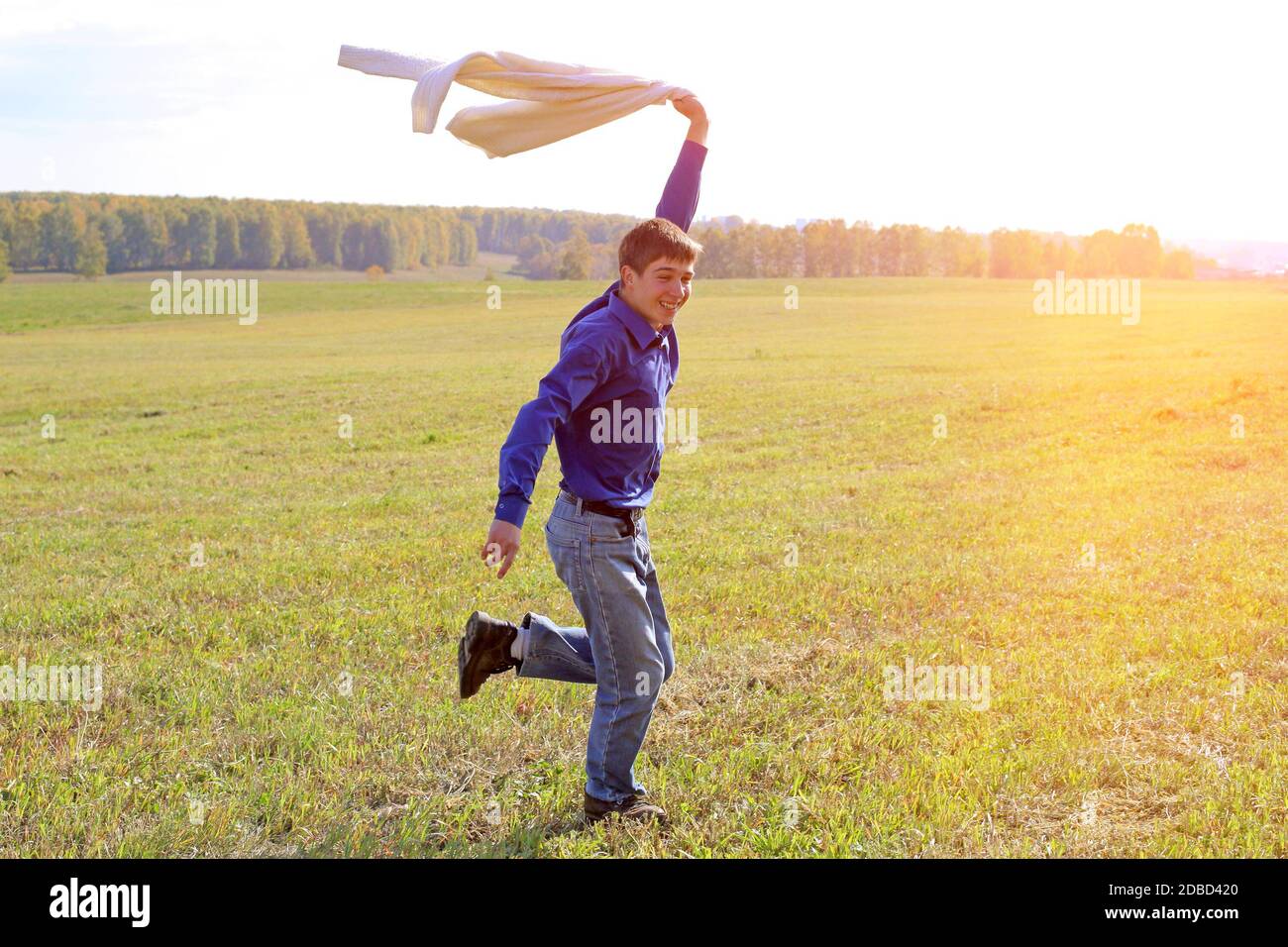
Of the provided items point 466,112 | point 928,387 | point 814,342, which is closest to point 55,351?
point 814,342

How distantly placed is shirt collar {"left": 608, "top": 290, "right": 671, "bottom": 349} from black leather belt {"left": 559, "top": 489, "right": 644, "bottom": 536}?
Answer: 0.71 metres

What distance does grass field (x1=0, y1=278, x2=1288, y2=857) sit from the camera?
4805mm

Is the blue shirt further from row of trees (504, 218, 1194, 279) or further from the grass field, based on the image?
row of trees (504, 218, 1194, 279)

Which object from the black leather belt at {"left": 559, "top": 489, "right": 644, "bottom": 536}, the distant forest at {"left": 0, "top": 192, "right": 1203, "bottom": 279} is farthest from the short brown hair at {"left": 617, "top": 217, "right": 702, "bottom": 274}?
the distant forest at {"left": 0, "top": 192, "right": 1203, "bottom": 279}

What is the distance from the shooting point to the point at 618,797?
4.73 metres

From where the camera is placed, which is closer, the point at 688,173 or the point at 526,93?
the point at 526,93

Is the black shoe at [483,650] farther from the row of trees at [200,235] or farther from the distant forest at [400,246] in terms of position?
the row of trees at [200,235]

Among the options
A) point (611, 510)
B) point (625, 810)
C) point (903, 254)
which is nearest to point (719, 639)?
point (625, 810)

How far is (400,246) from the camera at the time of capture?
537 ft

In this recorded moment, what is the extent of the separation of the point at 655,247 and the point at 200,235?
162 meters

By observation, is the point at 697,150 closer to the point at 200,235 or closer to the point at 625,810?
the point at 625,810

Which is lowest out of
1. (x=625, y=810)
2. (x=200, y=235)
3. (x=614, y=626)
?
(x=625, y=810)

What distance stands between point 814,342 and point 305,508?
31.6 meters

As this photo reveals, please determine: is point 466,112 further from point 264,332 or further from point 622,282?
point 264,332
